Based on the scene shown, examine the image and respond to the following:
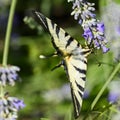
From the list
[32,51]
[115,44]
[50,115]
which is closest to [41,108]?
[50,115]

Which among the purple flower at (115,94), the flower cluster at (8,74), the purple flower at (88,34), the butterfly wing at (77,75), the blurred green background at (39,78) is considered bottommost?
the blurred green background at (39,78)

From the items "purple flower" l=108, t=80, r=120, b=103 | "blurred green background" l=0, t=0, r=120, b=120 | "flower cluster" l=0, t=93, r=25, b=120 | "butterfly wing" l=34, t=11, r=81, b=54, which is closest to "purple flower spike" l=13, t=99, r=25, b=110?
"flower cluster" l=0, t=93, r=25, b=120

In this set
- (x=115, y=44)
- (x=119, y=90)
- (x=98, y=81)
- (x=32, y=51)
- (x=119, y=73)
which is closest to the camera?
(x=119, y=73)

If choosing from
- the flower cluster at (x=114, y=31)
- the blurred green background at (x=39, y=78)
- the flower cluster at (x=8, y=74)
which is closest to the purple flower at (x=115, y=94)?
A: the flower cluster at (x=114, y=31)

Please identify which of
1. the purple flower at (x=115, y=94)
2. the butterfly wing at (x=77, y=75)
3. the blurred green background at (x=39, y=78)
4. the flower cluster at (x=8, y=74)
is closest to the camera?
the butterfly wing at (x=77, y=75)

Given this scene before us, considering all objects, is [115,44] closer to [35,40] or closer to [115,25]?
[115,25]

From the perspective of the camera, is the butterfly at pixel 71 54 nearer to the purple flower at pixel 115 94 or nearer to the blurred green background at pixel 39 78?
the purple flower at pixel 115 94

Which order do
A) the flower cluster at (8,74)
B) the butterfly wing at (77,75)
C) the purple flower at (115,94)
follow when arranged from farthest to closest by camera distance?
the flower cluster at (8,74)
the purple flower at (115,94)
the butterfly wing at (77,75)
